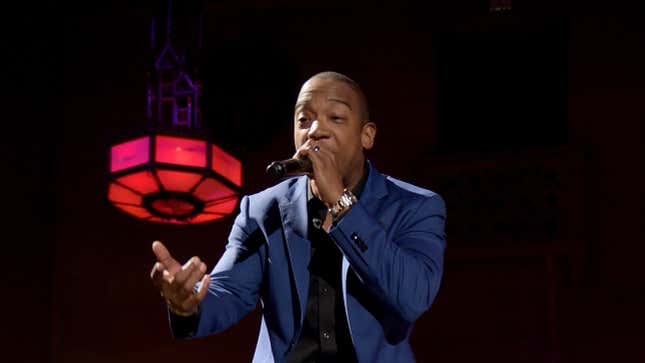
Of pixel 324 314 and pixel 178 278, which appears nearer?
pixel 178 278

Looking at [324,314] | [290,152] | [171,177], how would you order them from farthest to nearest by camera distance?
[290,152], [171,177], [324,314]

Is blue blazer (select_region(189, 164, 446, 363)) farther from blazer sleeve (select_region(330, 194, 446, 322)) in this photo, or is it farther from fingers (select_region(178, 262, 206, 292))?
fingers (select_region(178, 262, 206, 292))

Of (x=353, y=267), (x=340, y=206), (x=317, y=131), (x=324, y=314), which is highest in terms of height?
(x=317, y=131)

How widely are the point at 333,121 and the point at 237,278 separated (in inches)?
14.9

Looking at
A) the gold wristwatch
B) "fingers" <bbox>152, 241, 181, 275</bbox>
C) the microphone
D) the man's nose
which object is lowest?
"fingers" <bbox>152, 241, 181, 275</bbox>

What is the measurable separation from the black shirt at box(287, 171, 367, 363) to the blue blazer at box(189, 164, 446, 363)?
31 millimetres

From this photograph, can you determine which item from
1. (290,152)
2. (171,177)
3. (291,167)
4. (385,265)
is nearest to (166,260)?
(291,167)

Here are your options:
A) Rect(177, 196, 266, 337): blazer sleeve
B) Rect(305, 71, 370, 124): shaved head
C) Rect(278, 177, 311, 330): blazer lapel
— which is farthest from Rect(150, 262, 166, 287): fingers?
Rect(305, 71, 370, 124): shaved head

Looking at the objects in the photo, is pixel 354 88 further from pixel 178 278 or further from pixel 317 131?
pixel 178 278

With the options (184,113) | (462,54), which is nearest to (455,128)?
(462,54)

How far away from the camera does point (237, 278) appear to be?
1.86 m

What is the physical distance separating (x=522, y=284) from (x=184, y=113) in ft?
9.57

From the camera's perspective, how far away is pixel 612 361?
544 centimetres

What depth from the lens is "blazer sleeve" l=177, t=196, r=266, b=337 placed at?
1.78 m
